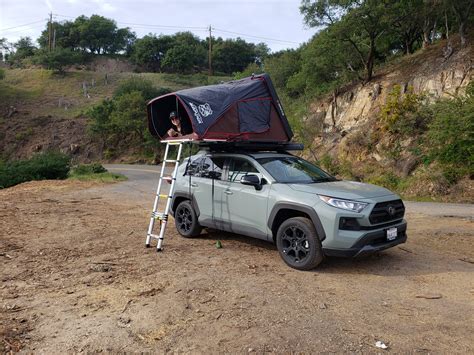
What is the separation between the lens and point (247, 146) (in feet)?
24.3

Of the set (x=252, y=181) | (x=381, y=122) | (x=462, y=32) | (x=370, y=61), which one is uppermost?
(x=462, y=32)

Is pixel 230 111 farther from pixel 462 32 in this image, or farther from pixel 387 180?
pixel 462 32

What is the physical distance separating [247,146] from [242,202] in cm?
119

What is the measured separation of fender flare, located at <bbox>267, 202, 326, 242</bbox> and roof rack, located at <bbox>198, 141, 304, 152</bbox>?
1612mm

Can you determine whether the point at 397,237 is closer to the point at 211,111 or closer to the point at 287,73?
the point at 211,111

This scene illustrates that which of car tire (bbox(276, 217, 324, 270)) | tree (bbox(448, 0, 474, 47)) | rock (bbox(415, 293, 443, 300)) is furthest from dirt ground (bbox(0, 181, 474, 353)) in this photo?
tree (bbox(448, 0, 474, 47))

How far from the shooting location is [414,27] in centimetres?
2542

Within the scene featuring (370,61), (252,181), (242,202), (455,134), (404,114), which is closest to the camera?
(252,181)

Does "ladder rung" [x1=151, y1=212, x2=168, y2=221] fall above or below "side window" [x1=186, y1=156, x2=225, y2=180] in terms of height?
Result: below

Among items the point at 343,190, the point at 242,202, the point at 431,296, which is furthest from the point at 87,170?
the point at 431,296

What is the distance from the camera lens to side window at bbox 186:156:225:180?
7.43 m

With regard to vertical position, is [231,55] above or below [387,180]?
above

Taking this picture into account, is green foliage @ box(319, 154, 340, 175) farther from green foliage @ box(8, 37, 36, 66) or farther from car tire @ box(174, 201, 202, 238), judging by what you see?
green foliage @ box(8, 37, 36, 66)

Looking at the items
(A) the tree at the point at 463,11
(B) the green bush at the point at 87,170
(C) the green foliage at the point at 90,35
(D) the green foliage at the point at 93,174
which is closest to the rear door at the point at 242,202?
(D) the green foliage at the point at 93,174
